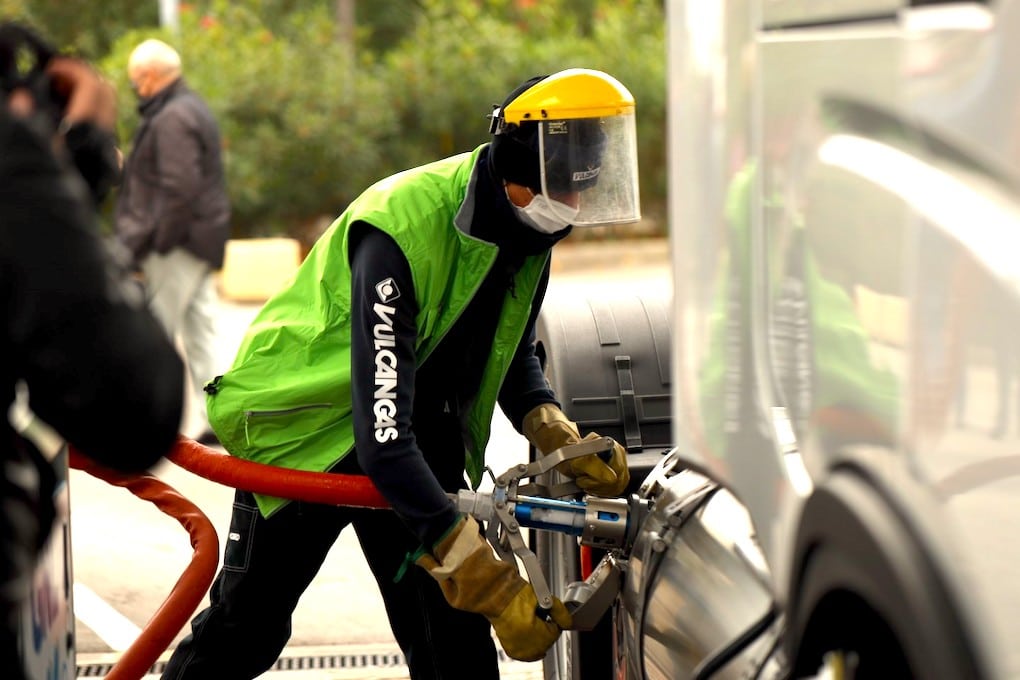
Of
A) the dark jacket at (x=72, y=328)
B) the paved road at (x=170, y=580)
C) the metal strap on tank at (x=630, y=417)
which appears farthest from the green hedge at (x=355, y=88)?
the dark jacket at (x=72, y=328)

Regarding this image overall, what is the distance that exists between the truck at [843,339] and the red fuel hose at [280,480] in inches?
32.1

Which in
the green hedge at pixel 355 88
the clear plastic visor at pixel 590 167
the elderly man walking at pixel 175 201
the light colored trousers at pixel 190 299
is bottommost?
the green hedge at pixel 355 88

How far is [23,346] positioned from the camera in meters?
1.80

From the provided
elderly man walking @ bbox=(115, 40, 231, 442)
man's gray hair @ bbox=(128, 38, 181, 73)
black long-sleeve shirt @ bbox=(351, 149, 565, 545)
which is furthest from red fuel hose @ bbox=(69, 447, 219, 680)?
man's gray hair @ bbox=(128, 38, 181, 73)

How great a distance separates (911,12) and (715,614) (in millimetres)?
1127

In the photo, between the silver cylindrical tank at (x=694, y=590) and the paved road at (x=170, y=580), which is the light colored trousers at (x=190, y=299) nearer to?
the paved road at (x=170, y=580)

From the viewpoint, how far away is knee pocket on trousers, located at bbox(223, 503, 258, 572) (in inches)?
145

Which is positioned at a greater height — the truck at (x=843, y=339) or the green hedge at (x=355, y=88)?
the truck at (x=843, y=339)

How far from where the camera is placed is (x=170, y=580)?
614cm

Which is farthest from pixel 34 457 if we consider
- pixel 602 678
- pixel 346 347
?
pixel 602 678

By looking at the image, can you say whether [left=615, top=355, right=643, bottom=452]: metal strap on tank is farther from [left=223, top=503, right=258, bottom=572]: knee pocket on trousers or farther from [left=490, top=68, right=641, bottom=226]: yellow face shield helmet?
[left=223, top=503, right=258, bottom=572]: knee pocket on trousers

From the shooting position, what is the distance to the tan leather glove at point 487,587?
339 cm

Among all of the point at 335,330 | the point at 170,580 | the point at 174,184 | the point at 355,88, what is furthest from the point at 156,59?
the point at 355,88

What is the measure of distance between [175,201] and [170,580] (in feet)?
8.49
